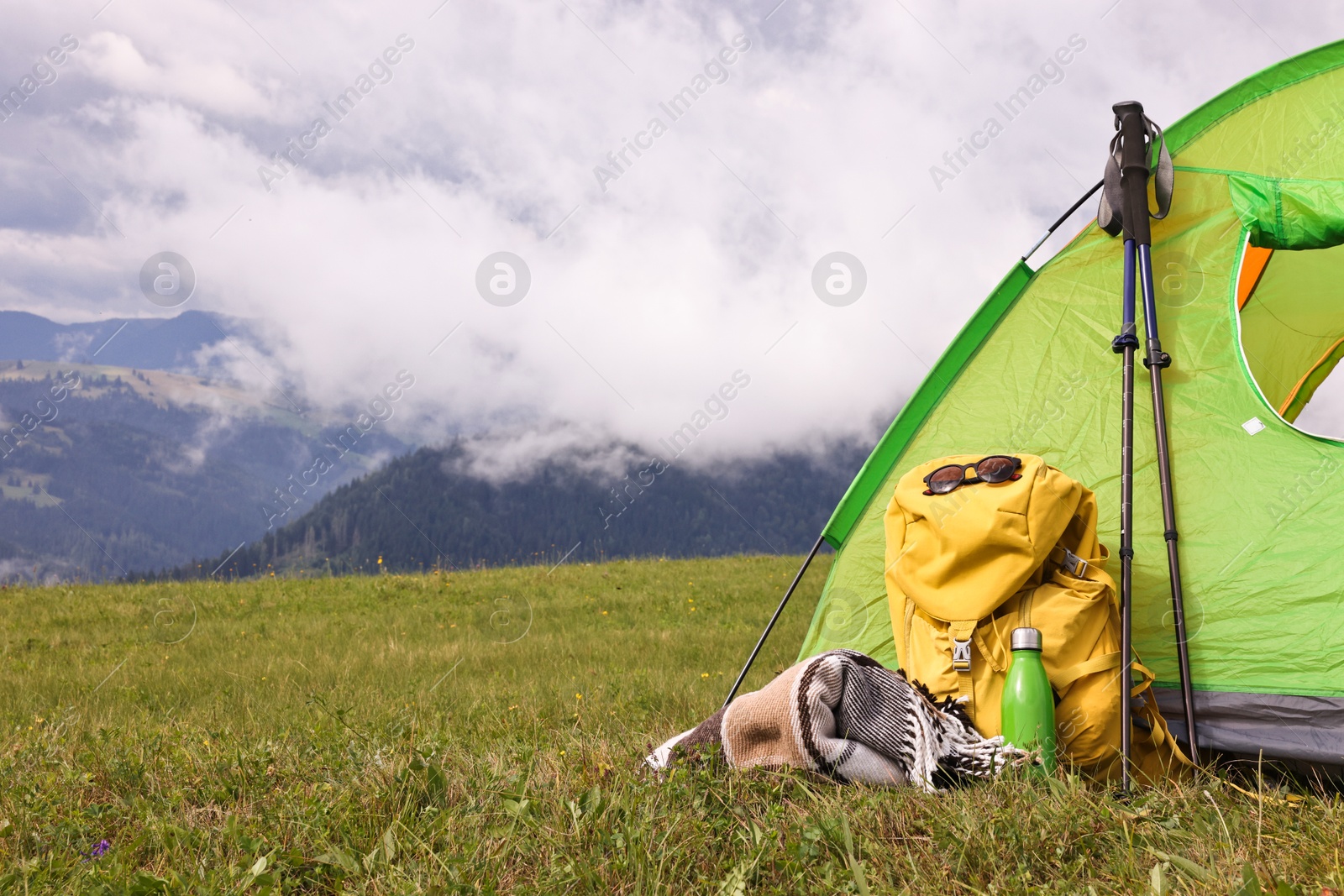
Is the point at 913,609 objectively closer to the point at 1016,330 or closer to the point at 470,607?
the point at 1016,330

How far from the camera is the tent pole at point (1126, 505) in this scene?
3088 mm

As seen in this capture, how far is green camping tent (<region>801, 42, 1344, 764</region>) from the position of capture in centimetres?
341

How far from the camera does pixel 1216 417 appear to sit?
386 cm

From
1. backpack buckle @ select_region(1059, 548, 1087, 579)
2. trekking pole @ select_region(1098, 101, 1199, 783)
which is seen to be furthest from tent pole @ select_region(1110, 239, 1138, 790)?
backpack buckle @ select_region(1059, 548, 1087, 579)

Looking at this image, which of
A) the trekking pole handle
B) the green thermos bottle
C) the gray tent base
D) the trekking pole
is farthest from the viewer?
the trekking pole handle

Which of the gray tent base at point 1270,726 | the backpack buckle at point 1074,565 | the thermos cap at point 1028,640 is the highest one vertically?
the backpack buckle at point 1074,565

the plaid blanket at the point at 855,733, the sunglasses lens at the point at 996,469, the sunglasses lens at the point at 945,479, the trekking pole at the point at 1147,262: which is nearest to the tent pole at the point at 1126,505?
the trekking pole at the point at 1147,262

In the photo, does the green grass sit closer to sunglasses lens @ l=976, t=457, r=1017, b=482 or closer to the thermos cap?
the thermos cap

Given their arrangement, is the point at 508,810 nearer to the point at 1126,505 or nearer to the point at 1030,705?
the point at 1030,705

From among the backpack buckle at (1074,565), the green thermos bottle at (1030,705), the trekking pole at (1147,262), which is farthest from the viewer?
the trekking pole at (1147,262)

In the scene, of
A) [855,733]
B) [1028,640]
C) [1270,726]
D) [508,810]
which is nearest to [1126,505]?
[1028,640]

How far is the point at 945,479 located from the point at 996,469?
0.74ft

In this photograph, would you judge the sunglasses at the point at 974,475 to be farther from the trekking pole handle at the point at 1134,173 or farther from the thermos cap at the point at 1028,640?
the trekking pole handle at the point at 1134,173

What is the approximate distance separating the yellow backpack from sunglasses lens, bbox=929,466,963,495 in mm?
45
